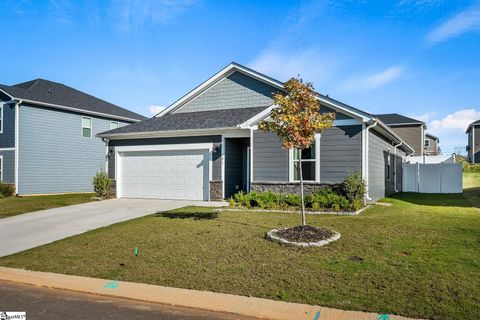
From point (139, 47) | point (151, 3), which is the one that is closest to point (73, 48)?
point (139, 47)

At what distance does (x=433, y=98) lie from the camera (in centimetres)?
1848

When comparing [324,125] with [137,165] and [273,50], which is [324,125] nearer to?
[273,50]

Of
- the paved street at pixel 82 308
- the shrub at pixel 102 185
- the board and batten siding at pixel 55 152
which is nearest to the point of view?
the paved street at pixel 82 308

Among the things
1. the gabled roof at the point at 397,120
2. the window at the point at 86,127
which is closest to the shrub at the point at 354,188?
the window at the point at 86,127

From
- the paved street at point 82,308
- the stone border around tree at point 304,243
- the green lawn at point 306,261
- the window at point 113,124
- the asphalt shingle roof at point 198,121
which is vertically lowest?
the paved street at point 82,308

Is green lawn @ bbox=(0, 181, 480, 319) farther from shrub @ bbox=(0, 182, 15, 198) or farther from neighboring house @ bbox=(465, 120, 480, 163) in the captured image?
neighboring house @ bbox=(465, 120, 480, 163)

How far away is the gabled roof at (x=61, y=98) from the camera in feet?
68.2

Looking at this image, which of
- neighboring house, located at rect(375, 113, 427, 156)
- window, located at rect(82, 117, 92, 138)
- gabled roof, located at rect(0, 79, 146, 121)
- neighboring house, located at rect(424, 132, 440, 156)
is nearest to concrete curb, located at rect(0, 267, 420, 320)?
gabled roof, located at rect(0, 79, 146, 121)

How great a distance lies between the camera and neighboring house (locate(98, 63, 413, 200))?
1334 cm

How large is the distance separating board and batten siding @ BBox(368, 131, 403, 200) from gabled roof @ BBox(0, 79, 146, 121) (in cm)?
1767

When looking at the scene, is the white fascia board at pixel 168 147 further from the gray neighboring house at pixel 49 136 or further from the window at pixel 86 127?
the window at pixel 86 127

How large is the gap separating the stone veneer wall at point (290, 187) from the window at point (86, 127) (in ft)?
47.4

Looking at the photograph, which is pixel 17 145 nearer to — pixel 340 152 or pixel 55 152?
pixel 55 152

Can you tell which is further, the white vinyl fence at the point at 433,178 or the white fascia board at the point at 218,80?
the white vinyl fence at the point at 433,178
